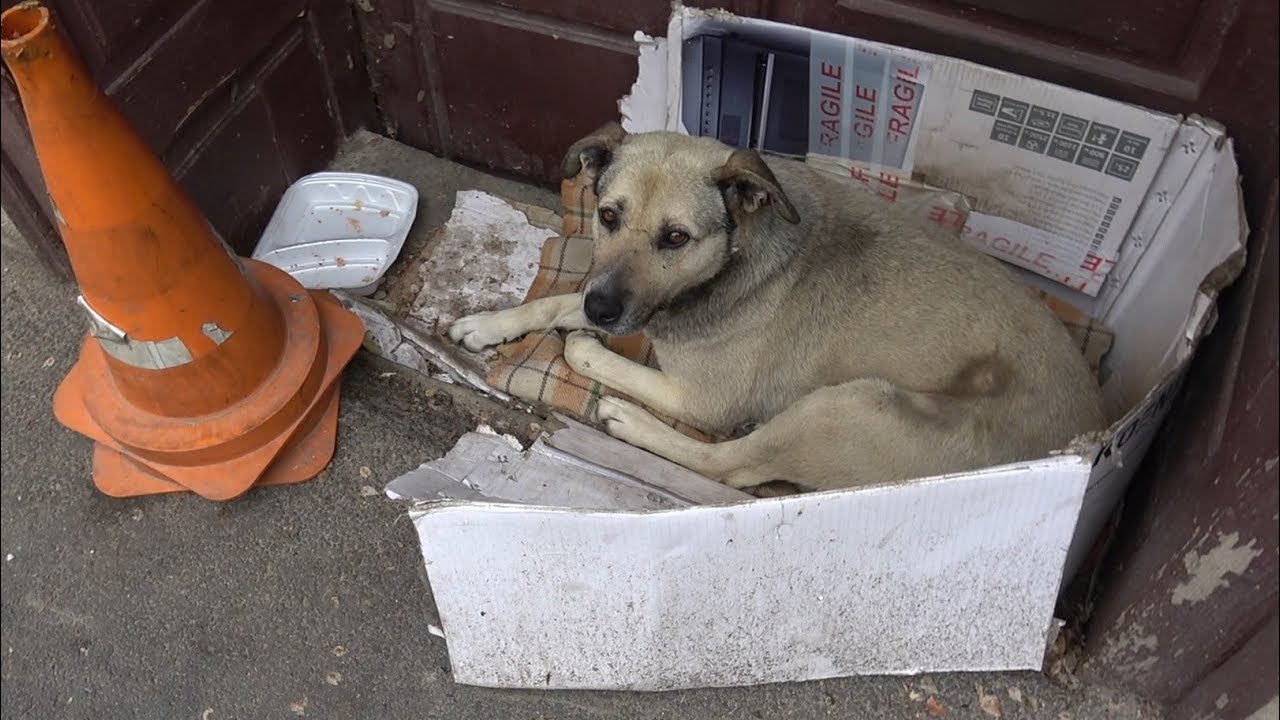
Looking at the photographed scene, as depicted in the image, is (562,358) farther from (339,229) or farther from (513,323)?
(339,229)

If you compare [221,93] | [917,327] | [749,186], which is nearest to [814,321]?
[917,327]

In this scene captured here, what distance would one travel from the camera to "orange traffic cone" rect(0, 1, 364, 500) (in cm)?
258

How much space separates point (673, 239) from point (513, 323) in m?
1.19

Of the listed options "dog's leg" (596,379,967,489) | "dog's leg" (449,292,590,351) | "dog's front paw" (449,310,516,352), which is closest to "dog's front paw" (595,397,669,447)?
"dog's leg" (596,379,967,489)

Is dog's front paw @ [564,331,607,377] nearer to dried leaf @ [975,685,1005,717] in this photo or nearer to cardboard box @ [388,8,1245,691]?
cardboard box @ [388,8,1245,691]

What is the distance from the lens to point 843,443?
9.64 ft

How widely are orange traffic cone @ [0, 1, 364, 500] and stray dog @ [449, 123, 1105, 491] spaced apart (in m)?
1.21

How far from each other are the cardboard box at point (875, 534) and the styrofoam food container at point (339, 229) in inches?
51.5

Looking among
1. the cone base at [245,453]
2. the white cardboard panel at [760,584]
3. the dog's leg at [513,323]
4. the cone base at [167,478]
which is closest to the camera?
the white cardboard panel at [760,584]

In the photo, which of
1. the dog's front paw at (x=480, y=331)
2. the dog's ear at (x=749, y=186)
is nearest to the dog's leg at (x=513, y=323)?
the dog's front paw at (x=480, y=331)

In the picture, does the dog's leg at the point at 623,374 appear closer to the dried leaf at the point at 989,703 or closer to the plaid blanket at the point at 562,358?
the plaid blanket at the point at 562,358

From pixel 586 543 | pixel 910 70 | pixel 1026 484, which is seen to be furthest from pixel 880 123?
pixel 586 543

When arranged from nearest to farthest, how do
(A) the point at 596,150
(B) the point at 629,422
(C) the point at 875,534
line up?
(C) the point at 875,534, (A) the point at 596,150, (B) the point at 629,422

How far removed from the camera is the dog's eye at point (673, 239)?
9.12 feet
